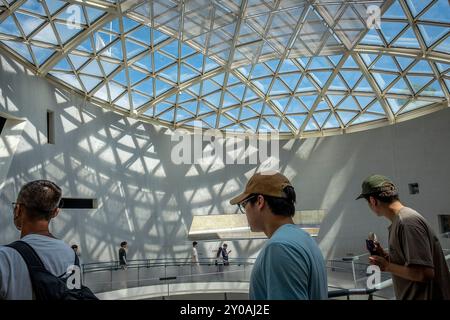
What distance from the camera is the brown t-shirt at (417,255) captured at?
385 cm

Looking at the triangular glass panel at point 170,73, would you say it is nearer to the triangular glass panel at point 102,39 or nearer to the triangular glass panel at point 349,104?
the triangular glass panel at point 102,39

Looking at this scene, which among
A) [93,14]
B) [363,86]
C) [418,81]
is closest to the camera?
[93,14]

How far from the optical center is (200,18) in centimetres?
2314

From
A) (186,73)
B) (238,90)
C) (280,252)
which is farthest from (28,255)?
(238,90)

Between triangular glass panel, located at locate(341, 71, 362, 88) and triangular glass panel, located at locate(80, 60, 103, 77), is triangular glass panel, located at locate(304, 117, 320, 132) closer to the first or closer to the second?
triangular glass panel, located at locate(341, 71, 362, 88)

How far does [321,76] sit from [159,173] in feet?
53.6

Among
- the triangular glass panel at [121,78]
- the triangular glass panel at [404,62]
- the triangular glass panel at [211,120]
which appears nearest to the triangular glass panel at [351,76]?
the triangular glass panel at [404,62]

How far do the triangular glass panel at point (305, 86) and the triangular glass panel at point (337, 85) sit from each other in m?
1.55

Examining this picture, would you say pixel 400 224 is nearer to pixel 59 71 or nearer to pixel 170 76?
pixel 59 71

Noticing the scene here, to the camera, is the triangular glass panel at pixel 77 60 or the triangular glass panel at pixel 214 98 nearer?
the triangular glass panel at pixel 77 60

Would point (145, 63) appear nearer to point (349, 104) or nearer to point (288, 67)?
point (288, 67)

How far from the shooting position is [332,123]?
37.3 meters

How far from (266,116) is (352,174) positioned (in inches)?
384
